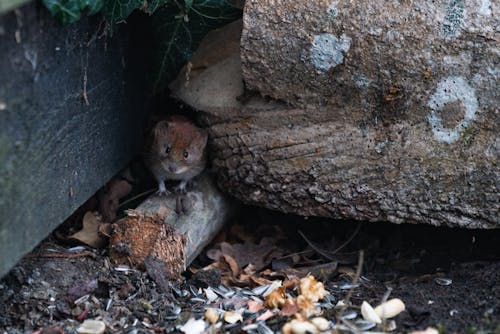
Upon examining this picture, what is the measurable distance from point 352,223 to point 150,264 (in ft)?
4.72

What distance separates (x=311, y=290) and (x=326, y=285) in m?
0.37

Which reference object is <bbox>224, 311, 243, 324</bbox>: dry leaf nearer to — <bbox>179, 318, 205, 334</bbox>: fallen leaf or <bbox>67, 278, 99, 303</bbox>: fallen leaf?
<bbox>179, 318, 205, 334</bbox>: fallen leaf

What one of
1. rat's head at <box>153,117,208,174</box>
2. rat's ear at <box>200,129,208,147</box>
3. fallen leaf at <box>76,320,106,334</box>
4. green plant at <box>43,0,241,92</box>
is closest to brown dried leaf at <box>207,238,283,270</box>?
rat's head at <box>153,117,208,174</box>

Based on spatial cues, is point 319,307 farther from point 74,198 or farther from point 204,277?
point 74,198

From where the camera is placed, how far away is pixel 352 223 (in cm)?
463

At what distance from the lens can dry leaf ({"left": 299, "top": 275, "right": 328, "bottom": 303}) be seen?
348 cm

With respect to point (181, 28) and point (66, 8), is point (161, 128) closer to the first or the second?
point (181, 28)

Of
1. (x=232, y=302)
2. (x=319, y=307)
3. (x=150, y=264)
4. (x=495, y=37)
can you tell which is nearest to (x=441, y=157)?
(x=495, y=37)

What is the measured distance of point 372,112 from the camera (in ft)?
12.2

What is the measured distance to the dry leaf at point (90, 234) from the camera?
393 cm

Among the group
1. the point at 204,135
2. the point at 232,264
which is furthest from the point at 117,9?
the point at 232,264

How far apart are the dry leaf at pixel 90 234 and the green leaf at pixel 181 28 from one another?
0.85 m

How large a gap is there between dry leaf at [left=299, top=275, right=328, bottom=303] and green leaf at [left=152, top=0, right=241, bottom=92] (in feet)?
4.27

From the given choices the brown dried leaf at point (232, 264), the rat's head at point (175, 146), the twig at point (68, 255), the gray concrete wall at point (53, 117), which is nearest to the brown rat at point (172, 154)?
the rat's head at point (175, 146)
